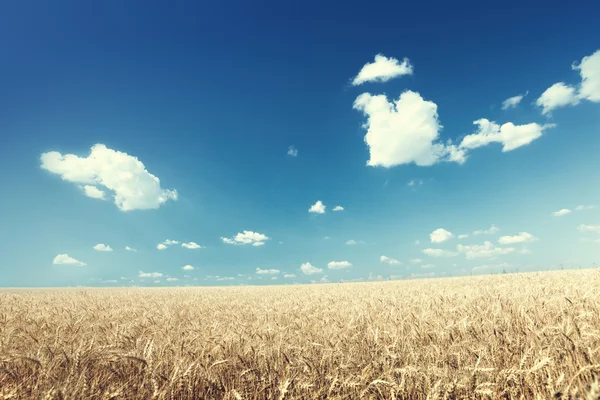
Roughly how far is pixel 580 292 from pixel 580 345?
5.15 metres

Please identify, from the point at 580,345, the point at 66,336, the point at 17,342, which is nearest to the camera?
the point at 580,345

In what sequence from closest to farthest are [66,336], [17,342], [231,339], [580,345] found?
[580,345]
[231,339]
[17,342]
[66,336]

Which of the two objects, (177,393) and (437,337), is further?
(437,337)

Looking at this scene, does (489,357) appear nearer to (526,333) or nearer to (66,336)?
(526,333)

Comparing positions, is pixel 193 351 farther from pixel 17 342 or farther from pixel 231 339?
pixel 17 342

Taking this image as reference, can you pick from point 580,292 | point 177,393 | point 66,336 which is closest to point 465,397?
point 177,393

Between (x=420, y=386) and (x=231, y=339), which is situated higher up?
(x=231, y=339)

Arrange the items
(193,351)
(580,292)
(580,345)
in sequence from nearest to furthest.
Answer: (580,345) < (193,351) < (580,292)

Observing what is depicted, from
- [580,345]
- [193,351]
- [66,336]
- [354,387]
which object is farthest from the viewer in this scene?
[66,336]

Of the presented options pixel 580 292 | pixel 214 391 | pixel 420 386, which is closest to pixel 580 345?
pixel 420 386

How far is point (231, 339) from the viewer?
4367 mm

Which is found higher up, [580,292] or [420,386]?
[580,292]

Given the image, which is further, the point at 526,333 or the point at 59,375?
the point at 526,333

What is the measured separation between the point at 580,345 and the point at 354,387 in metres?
2.46
